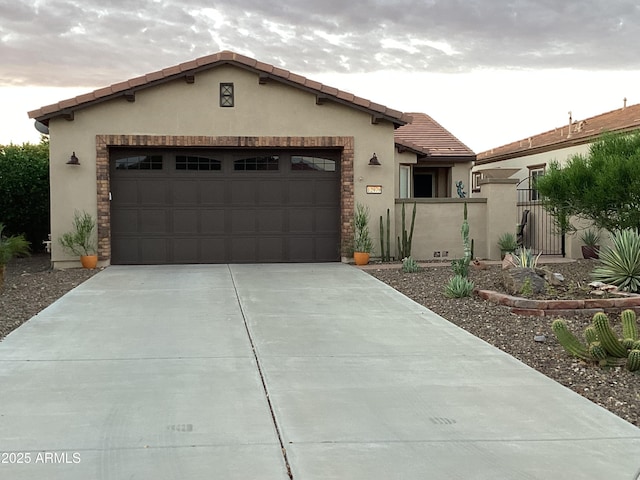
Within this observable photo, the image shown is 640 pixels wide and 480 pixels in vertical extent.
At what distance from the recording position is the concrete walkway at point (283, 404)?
4.75 meters

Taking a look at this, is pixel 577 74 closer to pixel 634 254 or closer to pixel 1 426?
pixel 634 254

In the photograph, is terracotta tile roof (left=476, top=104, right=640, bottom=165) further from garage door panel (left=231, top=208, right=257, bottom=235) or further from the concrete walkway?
the concrete walkway

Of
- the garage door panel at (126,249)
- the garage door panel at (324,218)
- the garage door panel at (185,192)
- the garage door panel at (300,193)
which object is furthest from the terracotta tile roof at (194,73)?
the garage door panel at (126,249)

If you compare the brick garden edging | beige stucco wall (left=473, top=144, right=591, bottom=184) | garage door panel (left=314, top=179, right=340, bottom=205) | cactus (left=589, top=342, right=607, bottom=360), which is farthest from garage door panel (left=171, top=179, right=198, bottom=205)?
cactus (left=589, top=342, right=607, bottom=360)

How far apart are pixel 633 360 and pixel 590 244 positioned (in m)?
11.3

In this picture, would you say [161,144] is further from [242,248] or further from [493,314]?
[493,314]

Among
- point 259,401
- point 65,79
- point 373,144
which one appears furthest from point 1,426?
point 65,79

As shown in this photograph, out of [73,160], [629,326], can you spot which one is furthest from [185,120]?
[629,326]

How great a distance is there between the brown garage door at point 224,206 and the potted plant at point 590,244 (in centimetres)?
614

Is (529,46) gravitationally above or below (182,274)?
above

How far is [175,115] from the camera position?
54.4 ft

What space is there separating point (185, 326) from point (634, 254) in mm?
7102

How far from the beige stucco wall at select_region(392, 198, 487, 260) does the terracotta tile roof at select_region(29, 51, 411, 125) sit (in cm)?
292

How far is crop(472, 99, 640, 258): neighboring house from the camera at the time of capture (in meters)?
19.2
